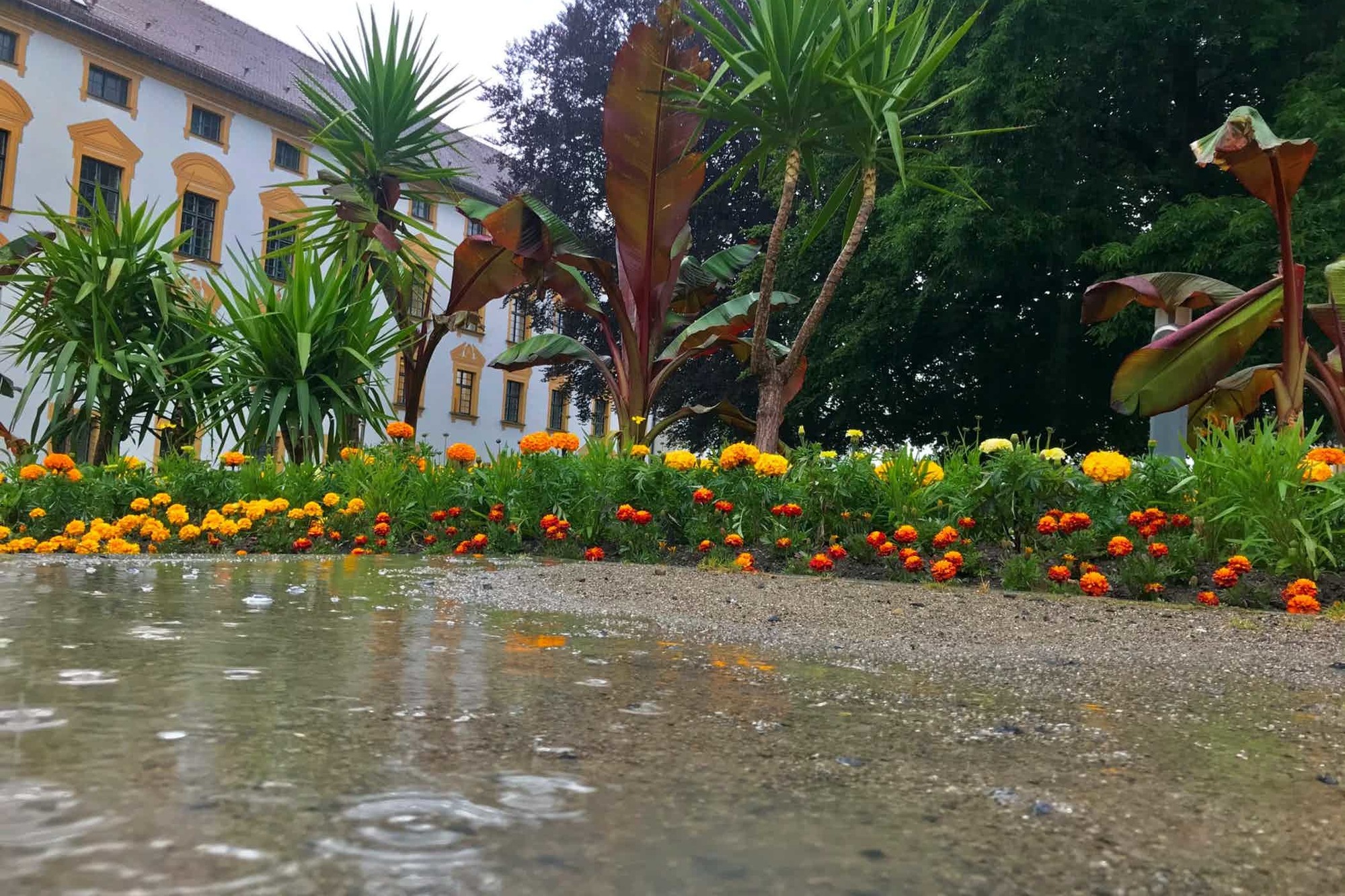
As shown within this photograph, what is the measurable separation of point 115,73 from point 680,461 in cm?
2384

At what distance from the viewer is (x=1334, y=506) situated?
3.52 m

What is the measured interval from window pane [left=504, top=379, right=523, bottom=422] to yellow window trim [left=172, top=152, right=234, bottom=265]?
11.0 metres

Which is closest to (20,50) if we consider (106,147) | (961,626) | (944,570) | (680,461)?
(106,147)

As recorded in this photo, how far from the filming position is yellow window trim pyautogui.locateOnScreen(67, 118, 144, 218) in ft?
71.9

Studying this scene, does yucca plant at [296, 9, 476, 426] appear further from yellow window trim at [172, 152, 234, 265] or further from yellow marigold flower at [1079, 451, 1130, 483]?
yellow window trim at [172, 152, 234, 265]

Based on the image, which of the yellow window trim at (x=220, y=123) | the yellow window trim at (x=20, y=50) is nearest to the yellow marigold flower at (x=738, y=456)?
the yellow window trim at (x=20, y=50)

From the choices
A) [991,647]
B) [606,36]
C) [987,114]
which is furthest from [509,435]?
[991,647]

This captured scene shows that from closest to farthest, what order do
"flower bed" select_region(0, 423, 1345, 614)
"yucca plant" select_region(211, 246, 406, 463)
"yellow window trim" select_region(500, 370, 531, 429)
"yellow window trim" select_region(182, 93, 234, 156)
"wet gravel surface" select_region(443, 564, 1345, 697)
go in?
"wet gravel surface" select_region(443, 564, 1345, 697)
"flower bed" select_region(0, 423, 1345, 614)
"yucca plant" select_region(211, 246, 406, 463)
"yellow window trim" select_region(182, 93, 234, 156)
"yellow window trim" select_region(500, 370, 531, 429)

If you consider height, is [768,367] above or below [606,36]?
below

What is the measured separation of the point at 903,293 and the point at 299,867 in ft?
48.7

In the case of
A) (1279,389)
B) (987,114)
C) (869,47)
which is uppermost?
(987,114)

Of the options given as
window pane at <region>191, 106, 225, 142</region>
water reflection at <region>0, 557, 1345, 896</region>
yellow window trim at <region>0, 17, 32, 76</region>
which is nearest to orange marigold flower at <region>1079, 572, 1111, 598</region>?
water reflection at <region>0, 557, 1345, 896</region>

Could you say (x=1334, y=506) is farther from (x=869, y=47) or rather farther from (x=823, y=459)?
(x=869, y=47)

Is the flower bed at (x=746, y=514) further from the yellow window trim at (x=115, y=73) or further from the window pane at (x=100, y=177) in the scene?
the yellow window trim at (x=115, y=73)
